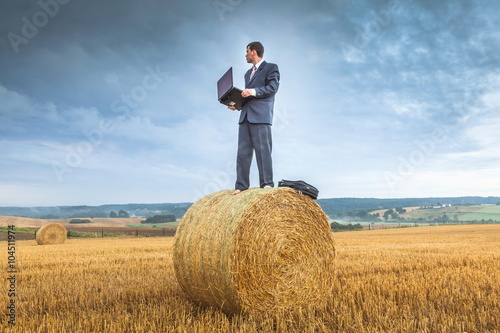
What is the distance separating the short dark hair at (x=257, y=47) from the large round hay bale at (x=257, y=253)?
1981 millimetres

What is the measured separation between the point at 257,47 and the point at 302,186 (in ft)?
6.87

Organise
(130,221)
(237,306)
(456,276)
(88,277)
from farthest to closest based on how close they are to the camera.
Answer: (130,221), (88,277), (456,276), (237,306)

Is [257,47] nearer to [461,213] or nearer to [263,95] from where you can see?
[263,95]

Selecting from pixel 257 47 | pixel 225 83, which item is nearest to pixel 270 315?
pixel 225 83

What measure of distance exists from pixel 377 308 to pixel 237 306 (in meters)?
1.69

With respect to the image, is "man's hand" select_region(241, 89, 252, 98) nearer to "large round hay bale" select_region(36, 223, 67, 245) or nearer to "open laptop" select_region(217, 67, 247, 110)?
"open laptop" select_region(217, 67, 247, 110)

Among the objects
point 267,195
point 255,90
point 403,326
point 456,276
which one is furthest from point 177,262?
point 456,276

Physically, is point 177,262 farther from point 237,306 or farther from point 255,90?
point 255,90

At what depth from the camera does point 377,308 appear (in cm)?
482

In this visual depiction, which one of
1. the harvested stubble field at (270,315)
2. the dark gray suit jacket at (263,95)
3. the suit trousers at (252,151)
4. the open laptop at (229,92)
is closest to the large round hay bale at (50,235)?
the harvested stubble field at (270,315)

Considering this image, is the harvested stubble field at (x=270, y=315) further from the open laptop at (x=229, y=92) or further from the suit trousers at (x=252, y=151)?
the open laptop at (x=229, y=92)

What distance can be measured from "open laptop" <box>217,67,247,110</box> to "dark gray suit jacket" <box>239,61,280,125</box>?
117 mm

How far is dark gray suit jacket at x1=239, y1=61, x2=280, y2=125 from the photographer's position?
5.52 m

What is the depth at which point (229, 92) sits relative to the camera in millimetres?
5297
